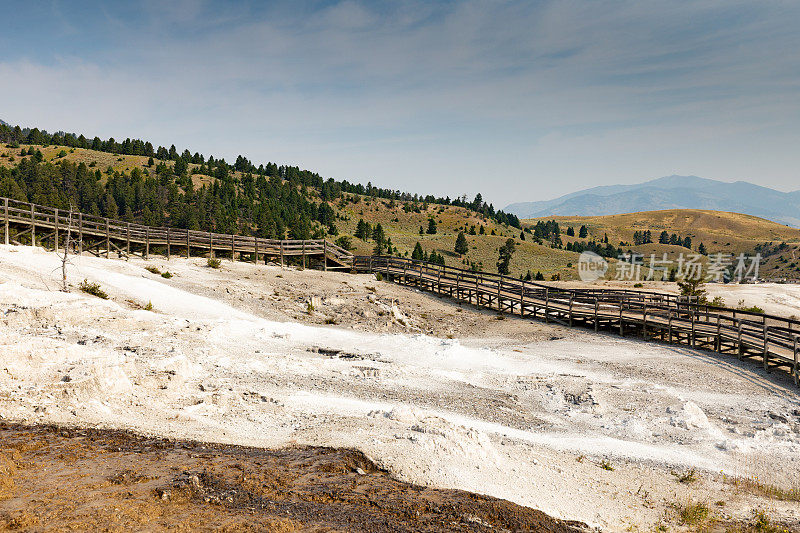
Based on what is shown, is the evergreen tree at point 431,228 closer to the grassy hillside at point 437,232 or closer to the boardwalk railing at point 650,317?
the grassy hillside at point 437,232

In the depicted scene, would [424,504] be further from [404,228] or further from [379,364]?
[404,228]

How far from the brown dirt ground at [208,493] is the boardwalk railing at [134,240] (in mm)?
23603

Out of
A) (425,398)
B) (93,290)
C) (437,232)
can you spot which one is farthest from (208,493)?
(437,232)

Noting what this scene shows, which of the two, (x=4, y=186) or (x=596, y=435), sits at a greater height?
(x=4, y=186)

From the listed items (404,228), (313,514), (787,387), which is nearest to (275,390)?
(313,514)

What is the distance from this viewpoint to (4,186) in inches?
3164

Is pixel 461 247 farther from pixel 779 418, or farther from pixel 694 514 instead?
pixel 694 514

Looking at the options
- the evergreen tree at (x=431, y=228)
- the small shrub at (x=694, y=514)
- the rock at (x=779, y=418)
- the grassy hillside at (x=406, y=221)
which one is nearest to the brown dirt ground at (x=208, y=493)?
the small shrub at (x=694, y=514)

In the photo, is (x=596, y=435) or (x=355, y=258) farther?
(x=355, y=258)

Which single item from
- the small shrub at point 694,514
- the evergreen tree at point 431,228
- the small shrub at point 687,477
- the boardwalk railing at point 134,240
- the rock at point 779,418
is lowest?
the small shrub at point 687,477

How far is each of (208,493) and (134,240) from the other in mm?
28954

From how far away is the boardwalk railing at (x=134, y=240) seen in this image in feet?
87.9

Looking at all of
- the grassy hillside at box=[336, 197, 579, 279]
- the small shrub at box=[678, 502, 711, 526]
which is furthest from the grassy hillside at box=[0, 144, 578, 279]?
the small shrub at box=[678, 502, 711, 526]

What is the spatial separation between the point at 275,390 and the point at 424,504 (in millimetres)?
6417
